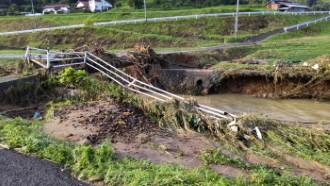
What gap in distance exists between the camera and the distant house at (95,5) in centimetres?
6053

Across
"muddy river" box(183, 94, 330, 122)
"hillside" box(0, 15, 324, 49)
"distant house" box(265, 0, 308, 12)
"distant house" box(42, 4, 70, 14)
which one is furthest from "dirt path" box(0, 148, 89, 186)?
"distant house" box(42, 4, 70, 14)

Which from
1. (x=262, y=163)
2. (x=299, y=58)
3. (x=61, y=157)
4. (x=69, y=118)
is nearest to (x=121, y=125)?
(x=69, y=118)

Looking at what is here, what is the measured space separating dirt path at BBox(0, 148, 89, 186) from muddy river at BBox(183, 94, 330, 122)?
8.31m

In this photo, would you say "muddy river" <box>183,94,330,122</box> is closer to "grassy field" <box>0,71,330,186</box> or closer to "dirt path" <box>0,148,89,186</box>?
"grassy field" <box>0,71,330,186</box>

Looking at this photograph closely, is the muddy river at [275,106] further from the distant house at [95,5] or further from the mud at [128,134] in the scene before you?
the distant house at [95,5]

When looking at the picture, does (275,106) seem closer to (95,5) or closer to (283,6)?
(283,6)

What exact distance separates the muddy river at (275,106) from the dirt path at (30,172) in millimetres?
8311

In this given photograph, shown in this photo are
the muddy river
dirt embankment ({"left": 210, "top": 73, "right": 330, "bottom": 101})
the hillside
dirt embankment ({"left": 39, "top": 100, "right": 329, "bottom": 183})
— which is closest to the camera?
dirt embankment ({"left": 39, "top": 100, "right": 329, "bottom": 183})

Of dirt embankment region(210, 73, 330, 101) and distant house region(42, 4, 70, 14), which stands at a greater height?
distant house region(42, 4, 70, 14)

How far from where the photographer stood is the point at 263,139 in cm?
686

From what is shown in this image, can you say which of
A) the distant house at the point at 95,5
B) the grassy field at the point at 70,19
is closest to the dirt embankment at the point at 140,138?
the grassy field at the point at 70,19

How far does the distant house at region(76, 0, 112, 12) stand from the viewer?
199 ft

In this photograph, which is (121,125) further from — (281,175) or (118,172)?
(281,175)

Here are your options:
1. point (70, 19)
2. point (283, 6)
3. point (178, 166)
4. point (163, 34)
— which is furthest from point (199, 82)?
point (283, 6)
